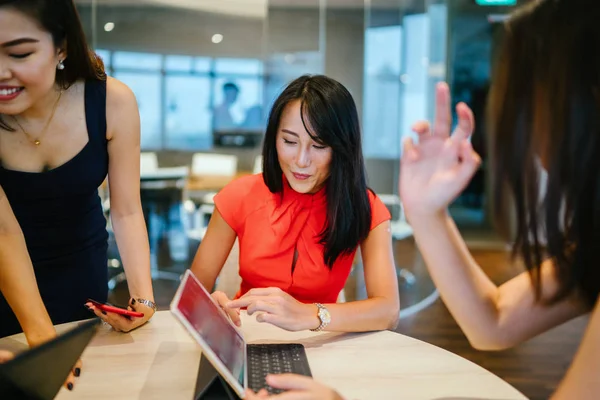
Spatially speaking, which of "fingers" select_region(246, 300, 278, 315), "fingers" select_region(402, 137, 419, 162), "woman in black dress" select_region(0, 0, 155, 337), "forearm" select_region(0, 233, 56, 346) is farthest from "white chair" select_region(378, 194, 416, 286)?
"fingers" select_region(402, 137, 419, 162)

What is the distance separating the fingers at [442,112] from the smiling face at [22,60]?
88cm

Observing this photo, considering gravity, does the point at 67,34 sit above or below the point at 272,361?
above

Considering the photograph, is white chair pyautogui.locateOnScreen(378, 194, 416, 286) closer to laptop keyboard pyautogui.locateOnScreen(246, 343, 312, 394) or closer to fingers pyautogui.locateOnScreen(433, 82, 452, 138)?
laptop keyboard pyautogui.locateOnScreen(246, 343, 312, 394)

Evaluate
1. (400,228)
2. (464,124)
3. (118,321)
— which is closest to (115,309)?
(118,321)

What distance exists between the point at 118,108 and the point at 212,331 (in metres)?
0.78

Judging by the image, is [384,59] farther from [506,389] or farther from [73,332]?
[73,332]

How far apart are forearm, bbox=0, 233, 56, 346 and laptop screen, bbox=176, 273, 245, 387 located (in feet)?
1.32

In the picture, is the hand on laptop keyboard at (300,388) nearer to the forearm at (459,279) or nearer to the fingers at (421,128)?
the forearm at (459,279)

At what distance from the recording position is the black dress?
1.61 metres

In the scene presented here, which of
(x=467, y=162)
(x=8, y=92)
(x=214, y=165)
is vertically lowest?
(x=214, y=165)

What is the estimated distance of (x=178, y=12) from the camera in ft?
20.6

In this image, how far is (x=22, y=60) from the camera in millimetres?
1355

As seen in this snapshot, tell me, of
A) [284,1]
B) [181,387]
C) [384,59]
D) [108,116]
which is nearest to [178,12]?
[284,1]

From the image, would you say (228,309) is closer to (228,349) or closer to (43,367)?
(228,349)
